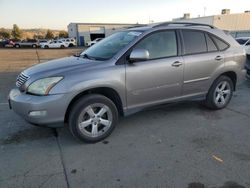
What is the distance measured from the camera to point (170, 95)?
4.39m

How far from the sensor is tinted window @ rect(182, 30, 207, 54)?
14.7 ft

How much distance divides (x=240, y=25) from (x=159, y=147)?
44.0 meters

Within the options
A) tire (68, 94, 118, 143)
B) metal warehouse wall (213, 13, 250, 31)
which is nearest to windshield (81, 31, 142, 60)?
tire (68, 94, 118, 143)

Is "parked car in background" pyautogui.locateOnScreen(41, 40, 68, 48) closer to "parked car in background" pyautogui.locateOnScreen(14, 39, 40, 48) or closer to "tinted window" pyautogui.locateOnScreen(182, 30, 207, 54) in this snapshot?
"parked car in background" pyautogui.locateOnScreen(14, 39, 40, 48)

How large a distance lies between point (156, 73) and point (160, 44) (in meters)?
0.56

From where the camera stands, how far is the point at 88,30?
2224 inches

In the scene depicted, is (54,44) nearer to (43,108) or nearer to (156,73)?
(156,73)

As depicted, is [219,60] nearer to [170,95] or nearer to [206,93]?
[206,93]

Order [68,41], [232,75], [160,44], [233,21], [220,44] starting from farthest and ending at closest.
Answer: [68,41] < [233,21] < [232,75] < [220,44] < [160,44]

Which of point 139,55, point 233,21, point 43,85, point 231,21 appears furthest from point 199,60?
point 233,21

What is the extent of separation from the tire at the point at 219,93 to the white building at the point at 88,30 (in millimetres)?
51203

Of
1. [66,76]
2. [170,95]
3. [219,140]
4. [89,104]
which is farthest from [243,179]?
[66,76]

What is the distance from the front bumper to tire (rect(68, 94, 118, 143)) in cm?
19

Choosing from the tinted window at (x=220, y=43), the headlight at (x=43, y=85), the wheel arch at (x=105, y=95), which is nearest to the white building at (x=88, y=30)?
the tinted window at (x=220, y=43)
